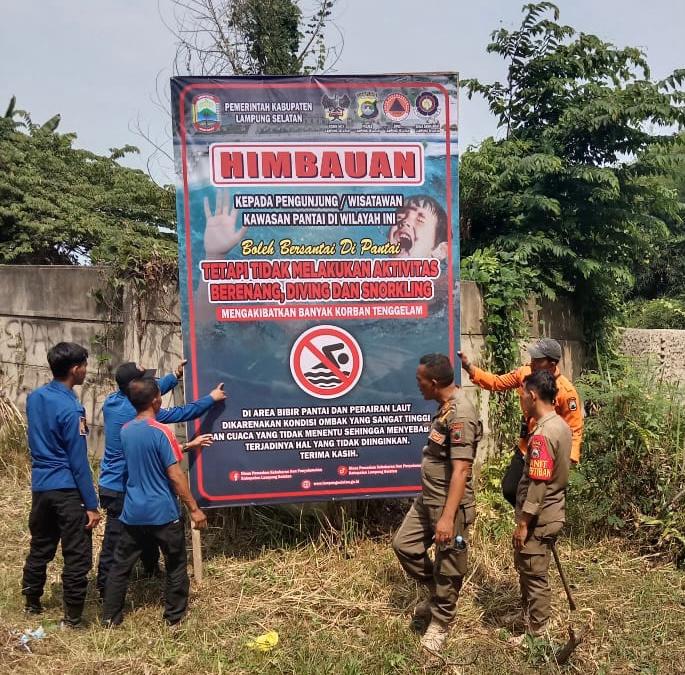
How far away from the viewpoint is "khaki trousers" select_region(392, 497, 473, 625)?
354 centimetres

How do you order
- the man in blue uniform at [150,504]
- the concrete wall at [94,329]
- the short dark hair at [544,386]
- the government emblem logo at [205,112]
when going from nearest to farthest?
the short dark hair at [544,386] < the man in blue uniform at [150,504] < the government emblem logo at [205,112] < the concrete wall at [94,329]

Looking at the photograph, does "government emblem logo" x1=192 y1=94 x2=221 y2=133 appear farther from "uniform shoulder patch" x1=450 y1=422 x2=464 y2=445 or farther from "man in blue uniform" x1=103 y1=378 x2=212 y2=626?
"uniform shoulder patch" x1=450 y1=422 x2=464 y2=445

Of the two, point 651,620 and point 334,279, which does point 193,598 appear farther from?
point 651,620

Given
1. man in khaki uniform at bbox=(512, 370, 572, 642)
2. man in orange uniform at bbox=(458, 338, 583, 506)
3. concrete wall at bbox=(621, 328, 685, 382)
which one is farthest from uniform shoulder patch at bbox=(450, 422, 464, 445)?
concrete wall at bbox=(621, 328, 685, 382)

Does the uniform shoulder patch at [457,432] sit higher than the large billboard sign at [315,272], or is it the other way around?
the large billboard sign at [315,272]

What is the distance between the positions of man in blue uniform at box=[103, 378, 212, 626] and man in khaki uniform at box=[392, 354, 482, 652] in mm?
1291

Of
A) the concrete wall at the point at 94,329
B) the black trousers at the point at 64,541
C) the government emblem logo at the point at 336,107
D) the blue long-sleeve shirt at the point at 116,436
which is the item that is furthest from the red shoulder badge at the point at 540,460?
the black trousers at the point at 64,541

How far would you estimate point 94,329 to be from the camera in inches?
242

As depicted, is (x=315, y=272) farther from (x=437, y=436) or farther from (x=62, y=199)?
(x=62, y=199)

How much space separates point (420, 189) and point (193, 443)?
2252 mm

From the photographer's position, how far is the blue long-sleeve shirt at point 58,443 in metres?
3.79

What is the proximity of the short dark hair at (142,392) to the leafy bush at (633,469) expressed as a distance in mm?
2990

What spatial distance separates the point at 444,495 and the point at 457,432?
39cm

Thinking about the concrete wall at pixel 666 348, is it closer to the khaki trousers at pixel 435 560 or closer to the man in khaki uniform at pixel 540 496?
the man in khaki uniform at pixel 540 496
